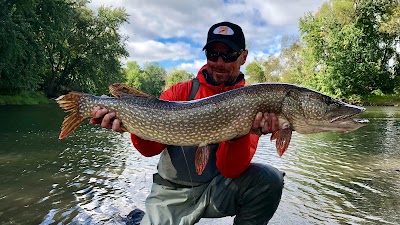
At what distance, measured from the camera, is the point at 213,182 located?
11.1 ft

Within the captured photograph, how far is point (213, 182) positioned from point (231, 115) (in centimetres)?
76

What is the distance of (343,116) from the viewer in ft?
9.73

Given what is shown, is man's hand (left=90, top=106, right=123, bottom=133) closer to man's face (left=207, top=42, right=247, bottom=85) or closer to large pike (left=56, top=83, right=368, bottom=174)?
large pike (left=56, top=83, right=368, bottom=174)

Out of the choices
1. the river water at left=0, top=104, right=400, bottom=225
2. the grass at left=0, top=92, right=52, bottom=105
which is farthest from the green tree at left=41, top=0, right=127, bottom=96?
the river water at left=0, top=104, right=400, bottom=225

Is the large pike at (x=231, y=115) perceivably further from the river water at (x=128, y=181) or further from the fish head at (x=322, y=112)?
the river water at (x=128, y=181)

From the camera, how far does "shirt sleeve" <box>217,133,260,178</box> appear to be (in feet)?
10.1

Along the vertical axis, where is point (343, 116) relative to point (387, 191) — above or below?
above

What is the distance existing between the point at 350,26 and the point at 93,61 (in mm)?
27158

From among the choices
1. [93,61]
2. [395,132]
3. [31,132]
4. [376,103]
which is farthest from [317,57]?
[31,132]

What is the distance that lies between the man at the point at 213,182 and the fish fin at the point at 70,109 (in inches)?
6.8

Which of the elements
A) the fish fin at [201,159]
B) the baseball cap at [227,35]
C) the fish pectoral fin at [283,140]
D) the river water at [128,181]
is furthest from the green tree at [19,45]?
the fish pectoral fin at [283,140]

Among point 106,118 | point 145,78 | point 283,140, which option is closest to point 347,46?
point 283,140

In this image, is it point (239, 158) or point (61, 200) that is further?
point (61, 200)

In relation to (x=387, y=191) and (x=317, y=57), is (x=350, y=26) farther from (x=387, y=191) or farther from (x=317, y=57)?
(x=387, y=191)
